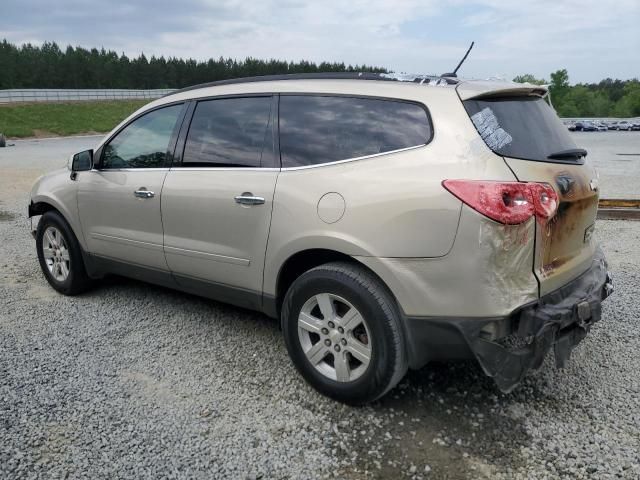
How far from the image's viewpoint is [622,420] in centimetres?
294

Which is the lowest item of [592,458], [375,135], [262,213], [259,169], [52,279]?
[52,279]

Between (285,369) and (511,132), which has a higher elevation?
(511,132)

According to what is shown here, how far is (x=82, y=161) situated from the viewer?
4531 mm

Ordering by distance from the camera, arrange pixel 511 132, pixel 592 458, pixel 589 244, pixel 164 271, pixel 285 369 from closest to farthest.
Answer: pixel 592 458, pixel 511 132, pixel 589 244, pixel 285 369, pixel 164 271

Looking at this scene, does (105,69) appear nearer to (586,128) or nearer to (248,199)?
(586,128)

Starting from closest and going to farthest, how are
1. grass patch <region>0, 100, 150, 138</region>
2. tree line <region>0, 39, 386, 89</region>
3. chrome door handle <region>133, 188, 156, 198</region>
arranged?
chrome door handle <region>133, 188, 156, 198</region>, grass patch <region>0, 100, 150, 138</region>, tree line <region>0, 39, 386, 89</region>

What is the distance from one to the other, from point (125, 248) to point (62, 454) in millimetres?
1936

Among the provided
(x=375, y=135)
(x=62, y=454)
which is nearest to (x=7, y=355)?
(x=62, y=454)

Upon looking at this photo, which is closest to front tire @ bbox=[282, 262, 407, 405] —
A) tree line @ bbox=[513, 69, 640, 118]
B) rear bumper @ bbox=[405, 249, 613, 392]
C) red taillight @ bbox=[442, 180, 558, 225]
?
rear bumper @ bbox=[405, 249, 613, 392]

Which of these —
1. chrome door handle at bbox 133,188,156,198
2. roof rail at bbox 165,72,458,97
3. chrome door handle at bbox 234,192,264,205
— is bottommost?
chrome door handle at bbox 133,188,156,198

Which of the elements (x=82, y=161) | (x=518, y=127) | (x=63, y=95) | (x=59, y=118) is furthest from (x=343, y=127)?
(x=63, y=95)

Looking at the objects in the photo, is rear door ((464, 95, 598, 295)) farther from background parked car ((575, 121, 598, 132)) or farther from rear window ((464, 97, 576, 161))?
background parked car ((575, 121, 598, 132))

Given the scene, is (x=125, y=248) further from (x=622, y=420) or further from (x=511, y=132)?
(x=622, y=420)

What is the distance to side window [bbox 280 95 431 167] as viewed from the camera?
291 centimetres
